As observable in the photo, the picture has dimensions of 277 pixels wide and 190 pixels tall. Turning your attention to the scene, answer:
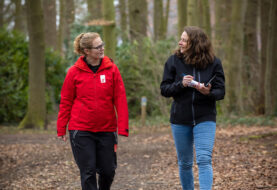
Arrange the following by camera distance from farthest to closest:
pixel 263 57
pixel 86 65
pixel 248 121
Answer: pixel 263 57
pixel 248 121
pixel 86 65

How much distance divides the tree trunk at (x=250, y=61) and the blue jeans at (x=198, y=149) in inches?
483

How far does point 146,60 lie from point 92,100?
38.7 ft

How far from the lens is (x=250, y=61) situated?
17875 mm

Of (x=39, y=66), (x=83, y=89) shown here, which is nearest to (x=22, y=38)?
(x=39, y=66)

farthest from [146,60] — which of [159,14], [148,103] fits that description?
[159,14]

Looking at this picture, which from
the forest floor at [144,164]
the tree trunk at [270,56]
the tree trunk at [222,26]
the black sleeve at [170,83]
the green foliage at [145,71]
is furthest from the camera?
the tree trunk at [222,26]

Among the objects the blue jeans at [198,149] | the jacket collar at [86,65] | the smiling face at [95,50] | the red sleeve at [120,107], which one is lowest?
the blue jeans at [198,149]

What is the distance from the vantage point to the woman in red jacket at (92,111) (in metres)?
4.51

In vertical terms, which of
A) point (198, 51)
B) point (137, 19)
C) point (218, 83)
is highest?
point (137, 19)

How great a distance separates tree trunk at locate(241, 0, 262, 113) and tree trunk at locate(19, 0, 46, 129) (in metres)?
7.65

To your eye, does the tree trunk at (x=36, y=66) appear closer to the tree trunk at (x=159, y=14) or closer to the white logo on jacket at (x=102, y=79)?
the white logo on jacket at (x=102, y=79)

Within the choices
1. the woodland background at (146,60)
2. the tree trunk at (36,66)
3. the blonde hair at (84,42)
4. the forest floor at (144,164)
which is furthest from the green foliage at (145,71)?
the blonde hair at (84,42)

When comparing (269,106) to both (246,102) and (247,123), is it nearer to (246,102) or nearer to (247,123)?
(247,123)

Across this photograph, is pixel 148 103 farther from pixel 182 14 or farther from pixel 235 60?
pixel 235 60
